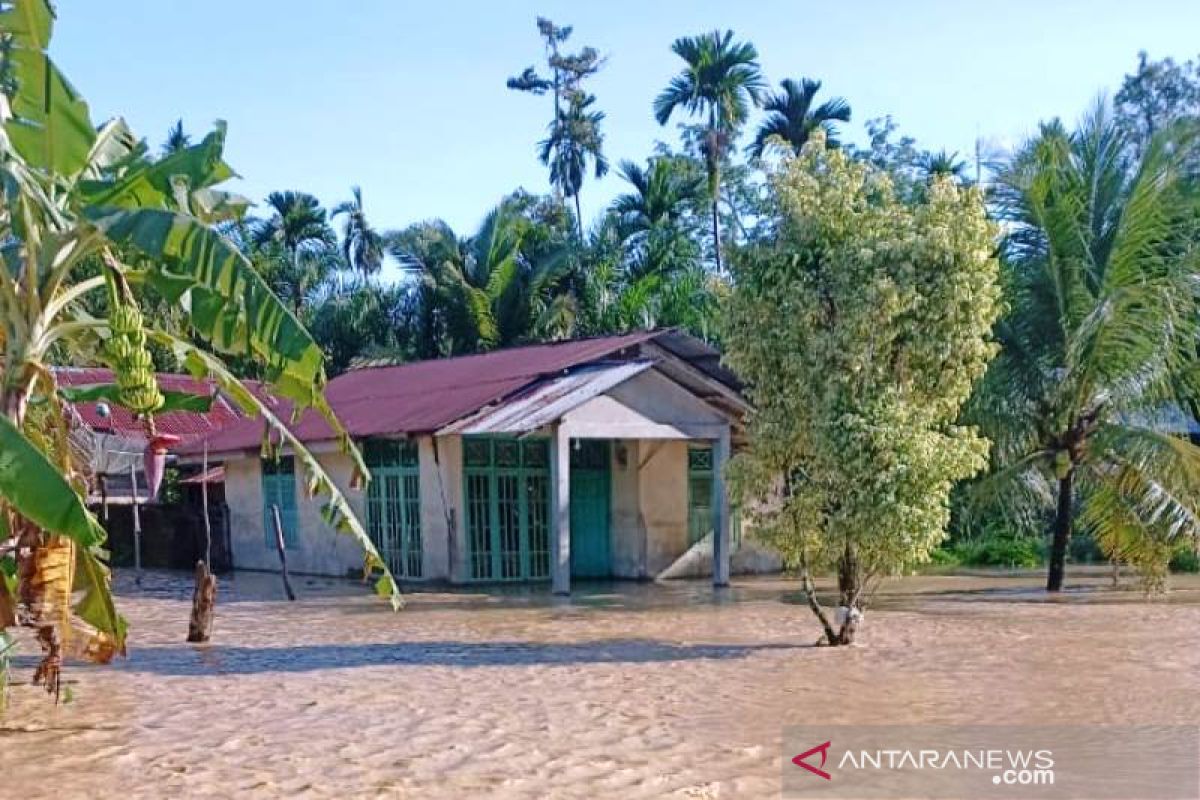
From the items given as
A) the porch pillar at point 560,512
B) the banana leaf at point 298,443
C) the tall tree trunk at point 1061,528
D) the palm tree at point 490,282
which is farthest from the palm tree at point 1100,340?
the palm tree at point 490,282

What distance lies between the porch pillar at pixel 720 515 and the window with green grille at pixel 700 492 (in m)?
2.18

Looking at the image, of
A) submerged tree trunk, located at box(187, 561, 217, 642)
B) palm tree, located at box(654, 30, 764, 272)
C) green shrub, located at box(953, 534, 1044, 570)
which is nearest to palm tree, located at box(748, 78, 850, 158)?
palm tree, located at box(654, 30, 764, 272)

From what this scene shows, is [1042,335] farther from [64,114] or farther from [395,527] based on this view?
[64,114]

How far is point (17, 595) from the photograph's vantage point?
25.9 feet

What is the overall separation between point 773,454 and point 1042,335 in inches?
278

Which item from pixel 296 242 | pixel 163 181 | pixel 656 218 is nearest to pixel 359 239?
pixel 296 242

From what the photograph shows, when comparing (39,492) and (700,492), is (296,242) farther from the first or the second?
(39,492)

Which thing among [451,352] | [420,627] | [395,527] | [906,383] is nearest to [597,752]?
[906,383]

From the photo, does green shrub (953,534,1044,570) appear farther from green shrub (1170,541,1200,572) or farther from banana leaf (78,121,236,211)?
banana leaf (78,121,236,211)

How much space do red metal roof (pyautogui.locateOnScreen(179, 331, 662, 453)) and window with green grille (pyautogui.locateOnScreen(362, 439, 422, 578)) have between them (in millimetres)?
604

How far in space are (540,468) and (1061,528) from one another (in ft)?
26.8

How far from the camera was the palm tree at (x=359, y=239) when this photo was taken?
46219 millimetres
